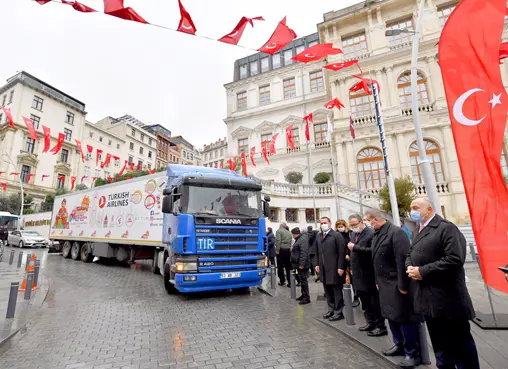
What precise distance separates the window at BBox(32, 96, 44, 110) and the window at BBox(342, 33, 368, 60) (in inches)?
1682

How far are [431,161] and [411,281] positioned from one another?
19983mm

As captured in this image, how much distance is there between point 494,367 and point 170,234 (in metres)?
6.70

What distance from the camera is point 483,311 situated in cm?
523

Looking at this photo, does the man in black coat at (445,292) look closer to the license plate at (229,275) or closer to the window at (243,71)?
the license plate at (229,275)

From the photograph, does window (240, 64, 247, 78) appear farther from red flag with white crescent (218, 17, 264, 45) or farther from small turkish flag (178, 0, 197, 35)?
small turkish flag (178, 0, 197, 35)

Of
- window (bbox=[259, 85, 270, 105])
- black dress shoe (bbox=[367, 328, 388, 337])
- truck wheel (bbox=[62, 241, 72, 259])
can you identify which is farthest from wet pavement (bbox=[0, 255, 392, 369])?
window (bbox=[259, 85, 270, 105])

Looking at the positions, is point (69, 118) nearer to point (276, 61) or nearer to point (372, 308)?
point (276, 61)

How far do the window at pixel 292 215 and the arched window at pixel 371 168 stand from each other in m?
6.10

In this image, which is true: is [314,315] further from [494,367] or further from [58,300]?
[58,300]

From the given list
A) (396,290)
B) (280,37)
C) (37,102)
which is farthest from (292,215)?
(37,102)

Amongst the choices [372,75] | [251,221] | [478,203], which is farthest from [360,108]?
[478,203]

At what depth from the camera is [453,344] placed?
104 inches

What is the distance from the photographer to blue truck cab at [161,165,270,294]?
6.32 metres

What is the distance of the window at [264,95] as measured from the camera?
30.4 meters
